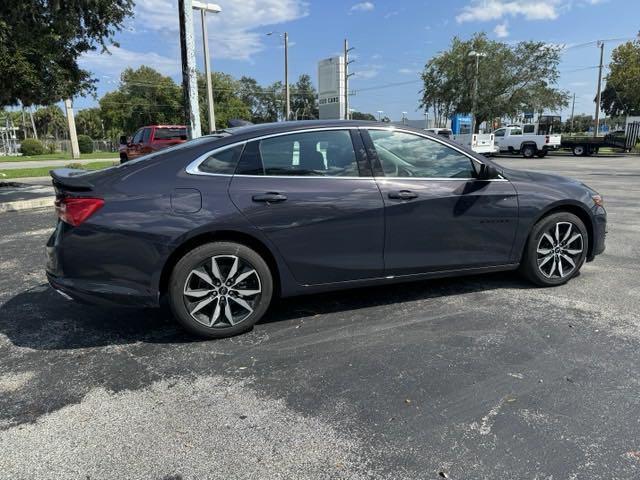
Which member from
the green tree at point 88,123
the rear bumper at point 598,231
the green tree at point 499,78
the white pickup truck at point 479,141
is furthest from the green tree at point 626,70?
the green tree at point 88,123

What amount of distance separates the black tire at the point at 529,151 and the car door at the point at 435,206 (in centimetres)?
3030

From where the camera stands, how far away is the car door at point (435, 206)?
4.05m

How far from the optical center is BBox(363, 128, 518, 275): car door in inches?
159

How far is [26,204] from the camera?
10742mm

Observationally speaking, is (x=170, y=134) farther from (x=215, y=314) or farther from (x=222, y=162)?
(x=215, y=314)

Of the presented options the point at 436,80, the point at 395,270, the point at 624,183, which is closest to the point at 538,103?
the point at 436,80

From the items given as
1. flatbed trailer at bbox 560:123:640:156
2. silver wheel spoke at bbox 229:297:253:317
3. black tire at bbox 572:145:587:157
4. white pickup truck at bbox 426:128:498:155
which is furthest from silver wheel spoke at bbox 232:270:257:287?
black tire at bbox 572:145:587:157

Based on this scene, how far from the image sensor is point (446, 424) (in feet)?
8.79

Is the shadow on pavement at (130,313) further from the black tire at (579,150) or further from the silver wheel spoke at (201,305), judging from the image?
the black tire at (579,150)

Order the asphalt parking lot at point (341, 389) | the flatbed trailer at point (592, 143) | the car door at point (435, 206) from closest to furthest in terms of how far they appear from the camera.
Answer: the asphalt parking lot at point (341, 389), the car door at point (435, 206), the flatbed trailer at point (592, 143)

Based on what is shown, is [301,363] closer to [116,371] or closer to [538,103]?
[116,371]

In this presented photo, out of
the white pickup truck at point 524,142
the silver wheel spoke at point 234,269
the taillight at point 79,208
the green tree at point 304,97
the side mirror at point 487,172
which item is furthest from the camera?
the green tree at point 304,97

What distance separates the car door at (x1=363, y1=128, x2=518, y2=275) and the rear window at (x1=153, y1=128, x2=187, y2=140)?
591 inches

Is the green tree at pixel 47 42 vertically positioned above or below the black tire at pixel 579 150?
above
